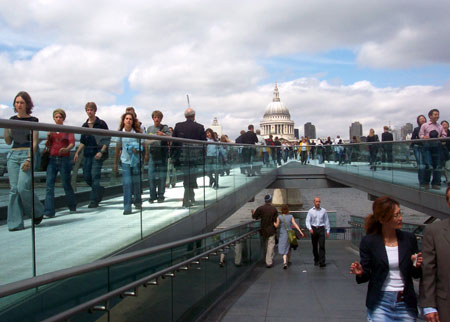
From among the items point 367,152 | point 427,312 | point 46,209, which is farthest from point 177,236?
point 367,152

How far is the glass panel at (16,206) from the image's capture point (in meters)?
3.34

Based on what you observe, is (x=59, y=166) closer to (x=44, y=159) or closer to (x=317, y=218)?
(x=44, y=159)

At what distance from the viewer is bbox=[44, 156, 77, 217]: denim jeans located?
12.7 feet

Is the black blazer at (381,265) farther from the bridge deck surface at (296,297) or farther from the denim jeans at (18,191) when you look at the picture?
the bridge deck surface at (296,297)

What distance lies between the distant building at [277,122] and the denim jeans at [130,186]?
164 m

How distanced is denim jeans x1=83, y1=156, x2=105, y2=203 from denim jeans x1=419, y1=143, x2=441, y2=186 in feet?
26.3

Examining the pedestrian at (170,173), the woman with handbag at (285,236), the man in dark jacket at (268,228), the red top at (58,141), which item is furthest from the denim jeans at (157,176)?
the woman with handbag at (285,236)

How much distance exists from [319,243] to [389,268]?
30.0ft

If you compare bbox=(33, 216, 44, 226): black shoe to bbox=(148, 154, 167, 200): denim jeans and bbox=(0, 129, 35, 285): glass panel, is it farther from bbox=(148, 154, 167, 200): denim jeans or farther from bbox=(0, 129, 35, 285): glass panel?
bbox=(148, 154, 167, 200): denim jeans

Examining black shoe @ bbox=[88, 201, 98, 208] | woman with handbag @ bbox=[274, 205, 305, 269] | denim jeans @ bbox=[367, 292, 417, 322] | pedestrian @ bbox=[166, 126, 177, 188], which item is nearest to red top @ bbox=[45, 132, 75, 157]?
black shoe @ bbox=[88, 201, 98, 208]

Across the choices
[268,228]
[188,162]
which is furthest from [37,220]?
[268,228]

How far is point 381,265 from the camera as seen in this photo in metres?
4.01

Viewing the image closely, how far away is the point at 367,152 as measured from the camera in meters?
16.3

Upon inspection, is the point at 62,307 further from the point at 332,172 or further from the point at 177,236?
the point at 332,172
